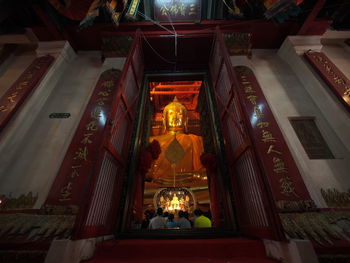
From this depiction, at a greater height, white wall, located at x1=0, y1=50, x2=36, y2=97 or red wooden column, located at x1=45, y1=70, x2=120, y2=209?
white wall, located at x1=0, y1=50, x2=36, y2=97

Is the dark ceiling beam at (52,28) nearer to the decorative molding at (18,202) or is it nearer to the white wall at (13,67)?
the white wall at (13,67)

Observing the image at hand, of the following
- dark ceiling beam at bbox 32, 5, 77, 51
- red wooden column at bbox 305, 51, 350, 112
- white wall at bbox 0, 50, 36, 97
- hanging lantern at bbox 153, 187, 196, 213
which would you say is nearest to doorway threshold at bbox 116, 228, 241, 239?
red wooden column at bbox 305, 51, 350, 112

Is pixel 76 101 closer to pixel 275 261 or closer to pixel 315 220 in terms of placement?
pixel 275 261

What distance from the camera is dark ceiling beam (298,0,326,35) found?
351 cm

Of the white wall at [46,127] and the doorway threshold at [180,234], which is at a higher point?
the white wall at [46,127]

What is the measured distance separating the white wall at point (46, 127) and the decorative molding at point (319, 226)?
10.7ft

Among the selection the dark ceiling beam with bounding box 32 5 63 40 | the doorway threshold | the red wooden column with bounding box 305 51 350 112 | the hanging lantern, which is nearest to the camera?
the doorway threshold

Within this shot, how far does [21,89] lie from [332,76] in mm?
6117

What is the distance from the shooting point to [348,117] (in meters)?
2.92

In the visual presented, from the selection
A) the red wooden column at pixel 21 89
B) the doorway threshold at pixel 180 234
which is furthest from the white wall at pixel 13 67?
the doorway threshold at pixel 180 234

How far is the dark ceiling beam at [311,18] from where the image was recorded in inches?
138

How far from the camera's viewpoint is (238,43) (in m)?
4.08

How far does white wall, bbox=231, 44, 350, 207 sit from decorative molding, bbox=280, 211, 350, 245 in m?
0.32

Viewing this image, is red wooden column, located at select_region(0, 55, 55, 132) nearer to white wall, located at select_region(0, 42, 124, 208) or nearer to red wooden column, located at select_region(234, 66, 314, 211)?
white wall, located at select_region(0, 42, 124, 208)
